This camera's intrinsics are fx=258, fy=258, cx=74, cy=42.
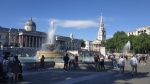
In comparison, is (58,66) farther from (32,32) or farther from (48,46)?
(32,32)

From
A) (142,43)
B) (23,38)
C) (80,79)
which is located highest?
(23,38)

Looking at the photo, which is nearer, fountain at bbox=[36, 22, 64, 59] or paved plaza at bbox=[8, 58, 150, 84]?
paved plaza at bbox=[8, 58, 150, 84]

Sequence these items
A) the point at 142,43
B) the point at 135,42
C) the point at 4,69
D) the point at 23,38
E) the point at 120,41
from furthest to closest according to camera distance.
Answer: the point at 23,38
the point at 120,41
the point at 135,42
the point at 142,43
the point at 4,69

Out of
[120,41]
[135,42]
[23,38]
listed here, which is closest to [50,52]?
[135,42]

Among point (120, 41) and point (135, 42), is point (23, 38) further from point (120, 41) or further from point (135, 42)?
point (135, 42)

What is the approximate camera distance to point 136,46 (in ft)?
395

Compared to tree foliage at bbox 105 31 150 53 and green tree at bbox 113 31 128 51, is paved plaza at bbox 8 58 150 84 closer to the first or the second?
tree foliage at bbox 105 31 150 53

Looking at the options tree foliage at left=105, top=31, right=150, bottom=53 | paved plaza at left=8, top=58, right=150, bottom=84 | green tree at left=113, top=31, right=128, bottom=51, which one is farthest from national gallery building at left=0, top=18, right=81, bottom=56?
paved plaza at left=8, top=58, right=150, bottom=84

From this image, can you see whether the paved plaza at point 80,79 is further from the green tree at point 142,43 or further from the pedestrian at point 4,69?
the green tree at point 142,43

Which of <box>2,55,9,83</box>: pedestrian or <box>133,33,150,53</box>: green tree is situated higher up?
<box>133,33,150,53</box>: green tree

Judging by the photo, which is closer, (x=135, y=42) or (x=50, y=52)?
(x=50, y=52)

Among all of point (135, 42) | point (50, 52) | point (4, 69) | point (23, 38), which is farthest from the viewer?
point (23, 38)

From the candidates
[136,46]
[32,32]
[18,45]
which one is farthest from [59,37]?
[136,46]

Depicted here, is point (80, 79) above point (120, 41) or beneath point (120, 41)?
beneath
